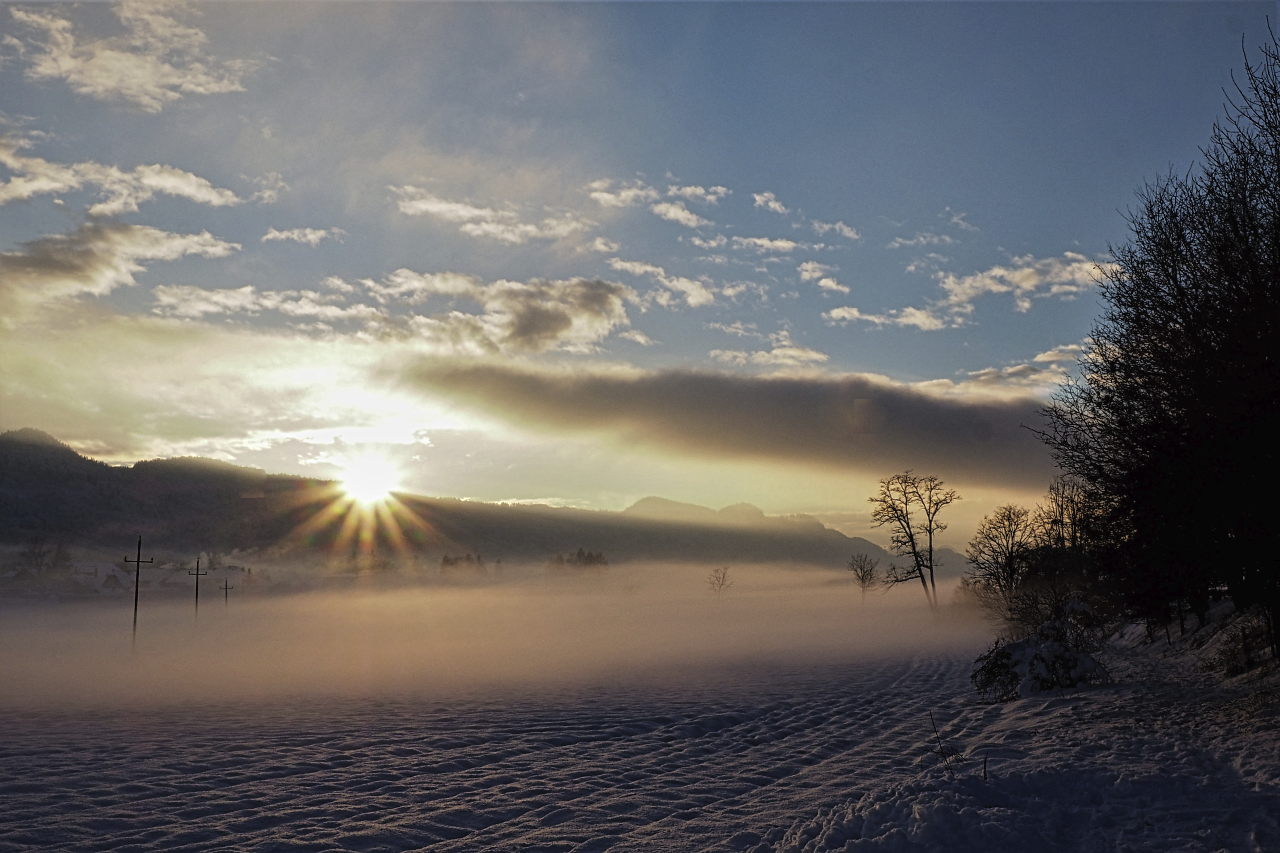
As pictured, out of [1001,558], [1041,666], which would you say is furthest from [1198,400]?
[1001,558]

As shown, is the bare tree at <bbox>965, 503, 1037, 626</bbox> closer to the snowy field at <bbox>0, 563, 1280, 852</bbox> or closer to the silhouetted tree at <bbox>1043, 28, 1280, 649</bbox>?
the snowy field at <bbox>0, 563, 1280, 852</bbox>

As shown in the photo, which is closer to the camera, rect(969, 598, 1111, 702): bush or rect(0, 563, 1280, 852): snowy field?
rect(0, 563, 1280, 852): snowy field

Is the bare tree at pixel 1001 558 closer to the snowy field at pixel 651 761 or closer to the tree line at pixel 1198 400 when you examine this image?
the snowy field at pixel 651 761

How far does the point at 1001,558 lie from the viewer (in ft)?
156

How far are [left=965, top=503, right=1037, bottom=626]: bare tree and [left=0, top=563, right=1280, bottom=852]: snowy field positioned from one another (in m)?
8.80

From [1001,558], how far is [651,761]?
39043mm

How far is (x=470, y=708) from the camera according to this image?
79.2 ft

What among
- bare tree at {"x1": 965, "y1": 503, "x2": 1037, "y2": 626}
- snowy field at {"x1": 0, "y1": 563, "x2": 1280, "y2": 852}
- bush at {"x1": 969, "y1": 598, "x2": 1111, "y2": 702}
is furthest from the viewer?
bare tree at {"x1": 965, "y1": 503, "x2": 1037, "y2": 626}

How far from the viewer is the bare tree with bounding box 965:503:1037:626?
42.4m

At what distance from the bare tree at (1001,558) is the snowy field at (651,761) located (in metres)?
8.80

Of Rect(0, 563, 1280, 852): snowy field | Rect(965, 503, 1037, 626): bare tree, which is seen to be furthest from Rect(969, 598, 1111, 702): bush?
Rect(965, 503, 1037, 626): bare tree

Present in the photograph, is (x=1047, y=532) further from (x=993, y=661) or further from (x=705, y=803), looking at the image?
(x=705, y=803)

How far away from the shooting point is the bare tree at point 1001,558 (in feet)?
139

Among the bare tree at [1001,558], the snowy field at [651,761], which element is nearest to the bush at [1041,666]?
the snowy field at [651,761]
